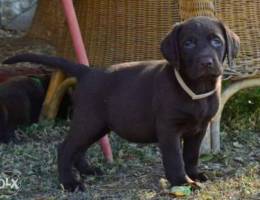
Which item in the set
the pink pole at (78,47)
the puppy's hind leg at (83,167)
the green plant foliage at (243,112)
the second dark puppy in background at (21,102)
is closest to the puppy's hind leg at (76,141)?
the puppy's hind leg at (83,167)

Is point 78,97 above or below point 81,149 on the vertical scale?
above

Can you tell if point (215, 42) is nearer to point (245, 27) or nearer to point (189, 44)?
point (189, 44)

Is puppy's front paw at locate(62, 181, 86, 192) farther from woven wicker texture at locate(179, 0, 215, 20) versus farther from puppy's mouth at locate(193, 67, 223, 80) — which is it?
woven wicker texture at locate(179, 0, 215, 20)

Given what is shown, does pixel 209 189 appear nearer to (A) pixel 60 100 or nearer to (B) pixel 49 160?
(B) pixel 49 160

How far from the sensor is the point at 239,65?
341cm

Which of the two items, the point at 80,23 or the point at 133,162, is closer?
the point at 133,162

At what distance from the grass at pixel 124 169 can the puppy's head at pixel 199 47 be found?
1.58 ft

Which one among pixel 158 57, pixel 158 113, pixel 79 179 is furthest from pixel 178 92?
pixel 158 57

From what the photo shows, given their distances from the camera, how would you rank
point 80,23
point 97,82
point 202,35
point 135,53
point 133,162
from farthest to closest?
point 80,23 → point 135,53 → point 133,162 → point 97,82 → point 202,35

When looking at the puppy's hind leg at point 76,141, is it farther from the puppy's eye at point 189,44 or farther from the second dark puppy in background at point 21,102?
the second dark puppy in background at point 21,102

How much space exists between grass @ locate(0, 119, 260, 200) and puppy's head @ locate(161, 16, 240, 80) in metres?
0.48

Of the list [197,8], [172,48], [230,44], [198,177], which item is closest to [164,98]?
[172,48]

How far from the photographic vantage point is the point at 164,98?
277 cm

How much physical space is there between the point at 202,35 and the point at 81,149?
0.72 meters
